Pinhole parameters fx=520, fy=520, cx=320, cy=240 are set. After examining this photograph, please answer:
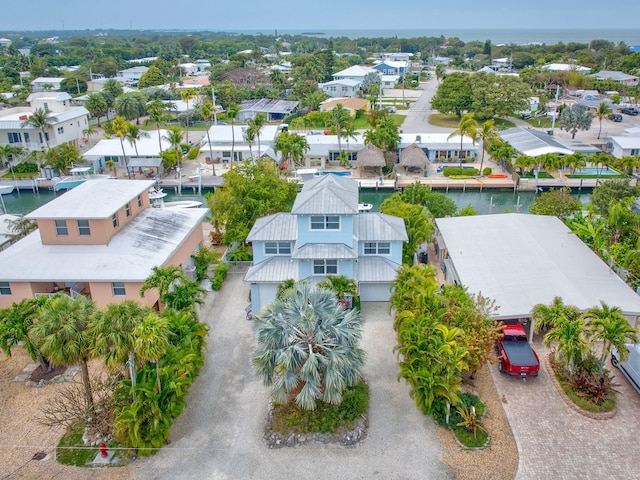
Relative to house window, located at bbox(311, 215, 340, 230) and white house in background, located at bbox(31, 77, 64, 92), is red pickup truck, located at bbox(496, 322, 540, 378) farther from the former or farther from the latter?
white house in background, located at bbox(31, 77, 64, 92)

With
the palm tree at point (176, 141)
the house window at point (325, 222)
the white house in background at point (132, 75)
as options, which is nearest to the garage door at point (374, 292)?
the house window at point (325, 222)

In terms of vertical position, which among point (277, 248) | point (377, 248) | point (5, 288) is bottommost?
point (5, 288)

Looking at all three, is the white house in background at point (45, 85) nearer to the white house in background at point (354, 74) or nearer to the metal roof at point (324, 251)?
the white house in background at point (354, 74)

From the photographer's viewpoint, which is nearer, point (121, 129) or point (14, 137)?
point (121, 129)

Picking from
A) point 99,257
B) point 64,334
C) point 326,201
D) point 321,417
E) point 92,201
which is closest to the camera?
point 64,334

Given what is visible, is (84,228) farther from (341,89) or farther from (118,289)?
(341,89)

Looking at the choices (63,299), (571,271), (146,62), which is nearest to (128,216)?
(63,299)

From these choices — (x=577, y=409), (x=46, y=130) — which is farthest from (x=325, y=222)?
(x=46, y=130)

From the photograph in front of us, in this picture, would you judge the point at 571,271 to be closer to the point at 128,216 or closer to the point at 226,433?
the point at 226,433
